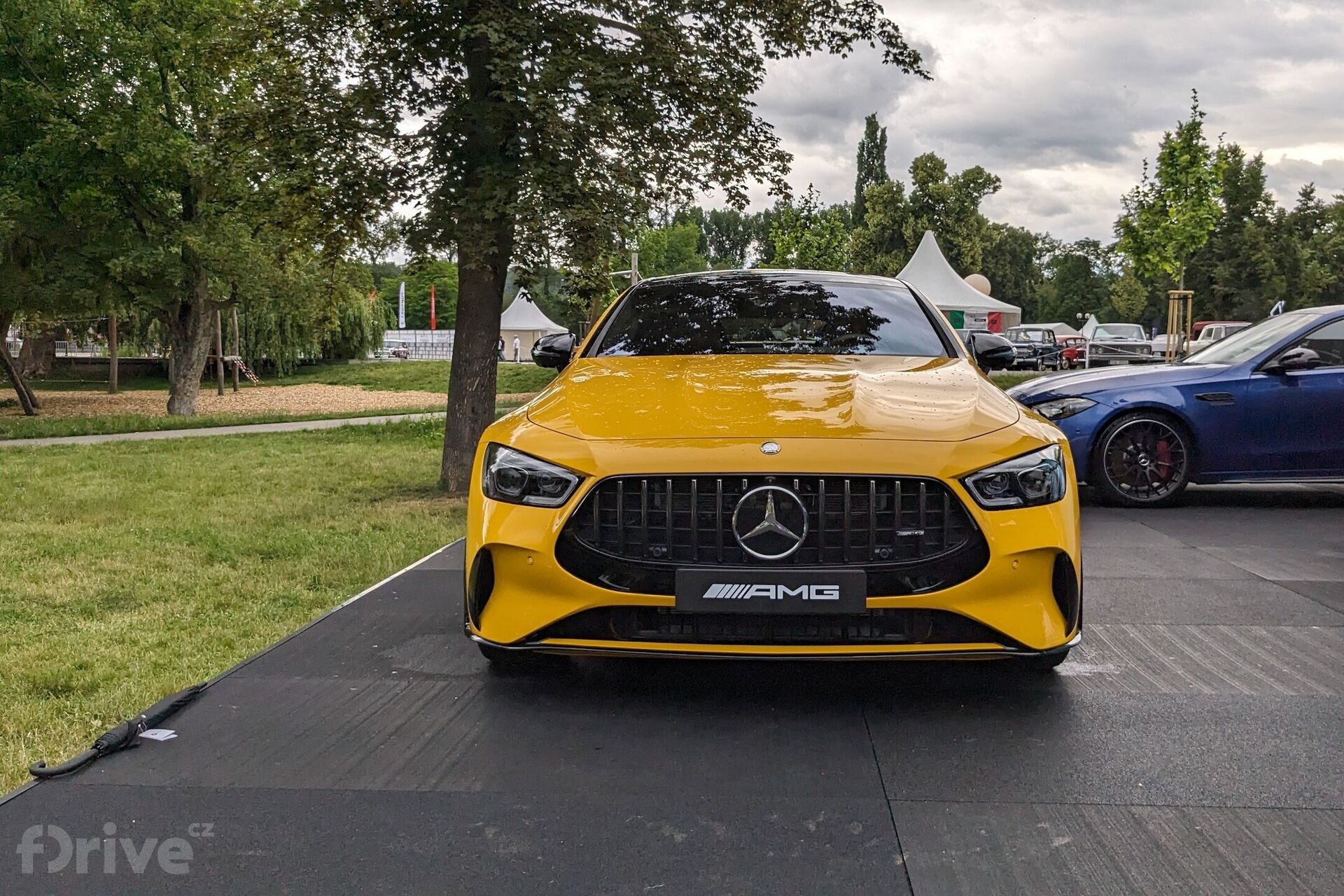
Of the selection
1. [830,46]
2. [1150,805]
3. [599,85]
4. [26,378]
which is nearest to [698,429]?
[1150,805]

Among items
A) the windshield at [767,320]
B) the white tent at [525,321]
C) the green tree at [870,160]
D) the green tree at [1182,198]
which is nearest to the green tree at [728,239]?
the green tree at [870,160]

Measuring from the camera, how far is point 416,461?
43.8 ft

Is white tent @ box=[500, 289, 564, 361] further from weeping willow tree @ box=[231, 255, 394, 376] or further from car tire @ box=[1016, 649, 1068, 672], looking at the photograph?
car tire @ box=[1016, 649, 1068, 672]

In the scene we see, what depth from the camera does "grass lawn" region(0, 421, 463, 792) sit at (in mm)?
4395

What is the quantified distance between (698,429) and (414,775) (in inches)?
51.8

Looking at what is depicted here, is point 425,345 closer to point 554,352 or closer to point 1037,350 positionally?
point 1037,350

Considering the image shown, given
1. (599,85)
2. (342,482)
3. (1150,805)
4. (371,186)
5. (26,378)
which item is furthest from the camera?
(26,378)

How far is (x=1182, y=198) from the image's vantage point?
937 inches

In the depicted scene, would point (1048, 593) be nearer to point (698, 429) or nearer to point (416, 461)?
point (698, 429)

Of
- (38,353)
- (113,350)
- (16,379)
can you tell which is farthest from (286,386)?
(16,379)

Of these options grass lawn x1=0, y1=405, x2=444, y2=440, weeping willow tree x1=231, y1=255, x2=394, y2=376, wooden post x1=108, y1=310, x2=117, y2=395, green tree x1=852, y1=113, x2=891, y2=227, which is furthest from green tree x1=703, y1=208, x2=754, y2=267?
grass lawn x1=0, y1=405, x2=444, y2=440

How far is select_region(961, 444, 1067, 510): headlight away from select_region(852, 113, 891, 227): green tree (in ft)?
267

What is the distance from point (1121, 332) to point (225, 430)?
37344 mm

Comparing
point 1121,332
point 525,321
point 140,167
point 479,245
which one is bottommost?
point 479,245
